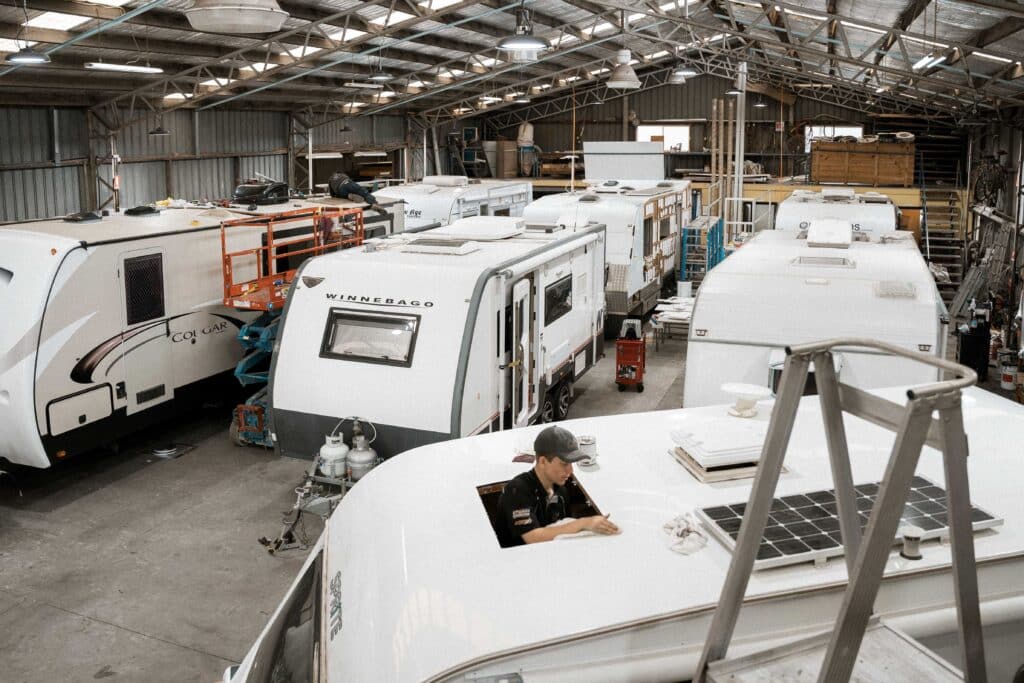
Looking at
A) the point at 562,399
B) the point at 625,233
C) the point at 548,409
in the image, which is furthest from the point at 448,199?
the point at 548,409

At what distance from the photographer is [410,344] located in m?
8.91

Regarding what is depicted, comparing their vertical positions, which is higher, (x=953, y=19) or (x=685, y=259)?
(x=953, y=19)

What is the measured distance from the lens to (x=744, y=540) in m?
2.79

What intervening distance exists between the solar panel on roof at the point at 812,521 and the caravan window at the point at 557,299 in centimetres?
698

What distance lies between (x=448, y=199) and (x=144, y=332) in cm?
955

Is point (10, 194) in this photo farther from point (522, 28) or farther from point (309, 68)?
point (522, 28)

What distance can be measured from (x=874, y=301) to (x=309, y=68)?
56.8 ft

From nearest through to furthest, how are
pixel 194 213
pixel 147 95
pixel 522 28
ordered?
pixel 194 213 < pixel 522 28 < pixel 147 95

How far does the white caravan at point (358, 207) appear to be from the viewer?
43.9ft

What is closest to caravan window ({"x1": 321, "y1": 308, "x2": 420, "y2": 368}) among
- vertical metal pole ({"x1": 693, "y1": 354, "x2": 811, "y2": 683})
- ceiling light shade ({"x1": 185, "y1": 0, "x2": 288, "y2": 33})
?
ceiling light shade ({"x1": 185, "y1": 0, "x2": 288, "y2": 33})

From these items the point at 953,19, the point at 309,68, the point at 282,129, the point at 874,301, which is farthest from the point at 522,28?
the point at 282,129

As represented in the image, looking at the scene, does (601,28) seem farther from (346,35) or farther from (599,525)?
(599,525)

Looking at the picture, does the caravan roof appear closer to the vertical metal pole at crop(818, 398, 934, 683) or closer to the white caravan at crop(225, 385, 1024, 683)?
the white caravan at crop(225, 385, 1024, 683)

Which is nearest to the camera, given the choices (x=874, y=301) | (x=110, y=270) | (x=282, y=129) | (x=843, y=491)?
(x=843, y=491)
